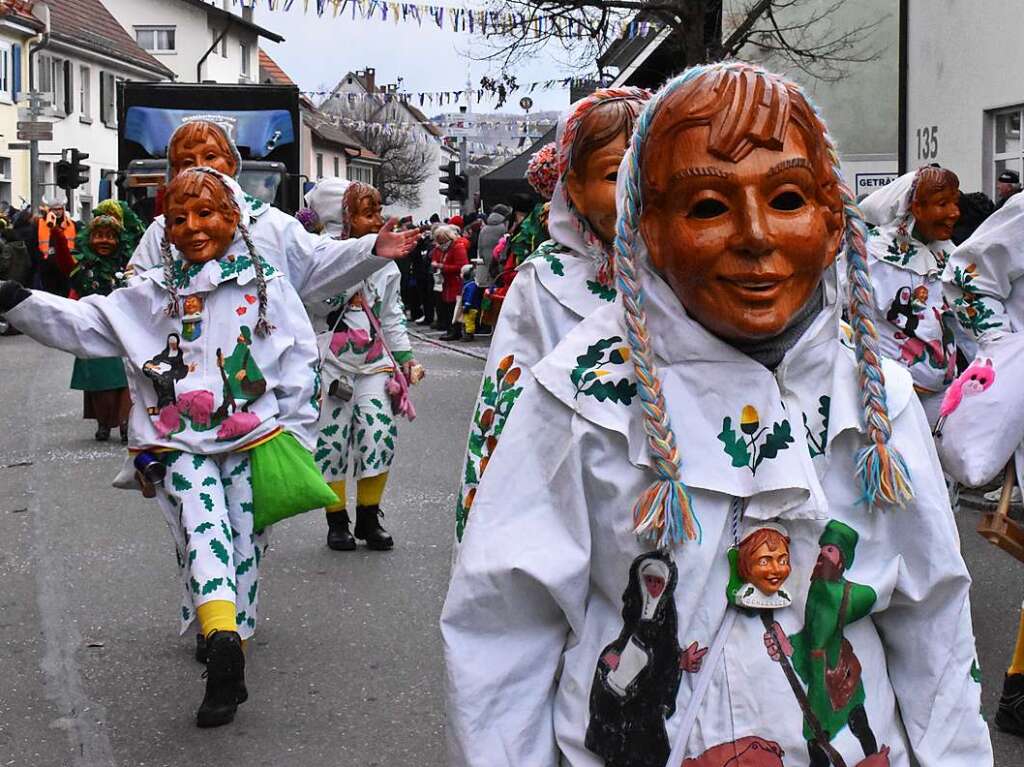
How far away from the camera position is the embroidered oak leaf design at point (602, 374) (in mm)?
2438

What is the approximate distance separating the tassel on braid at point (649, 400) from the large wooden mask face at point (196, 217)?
11.3 feet

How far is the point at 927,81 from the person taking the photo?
736 inches

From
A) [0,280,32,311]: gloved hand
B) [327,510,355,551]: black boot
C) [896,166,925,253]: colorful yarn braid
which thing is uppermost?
[896,166,925,253]: colorful yarn braid

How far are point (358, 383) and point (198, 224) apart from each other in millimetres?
3042

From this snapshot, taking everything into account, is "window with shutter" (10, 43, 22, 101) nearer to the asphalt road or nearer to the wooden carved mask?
the asphalt road

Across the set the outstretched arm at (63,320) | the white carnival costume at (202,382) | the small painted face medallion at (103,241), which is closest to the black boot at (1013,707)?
the white carnival costume at (202,382)

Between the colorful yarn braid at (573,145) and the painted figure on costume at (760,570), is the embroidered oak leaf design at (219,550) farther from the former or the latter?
the painted figure on costume at (760,570)

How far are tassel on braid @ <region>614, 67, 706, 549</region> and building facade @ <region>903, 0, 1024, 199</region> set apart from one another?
1442cm

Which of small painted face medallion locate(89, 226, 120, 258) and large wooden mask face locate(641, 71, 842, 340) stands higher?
small painted face medallion locate(89, 226, 120, 258)

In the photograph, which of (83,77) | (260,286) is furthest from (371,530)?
(83,77)

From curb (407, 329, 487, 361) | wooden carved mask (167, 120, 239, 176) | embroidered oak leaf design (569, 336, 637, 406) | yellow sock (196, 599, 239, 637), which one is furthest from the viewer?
curb (407, 329, 487, 361)

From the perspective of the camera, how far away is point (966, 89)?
57.2 feet

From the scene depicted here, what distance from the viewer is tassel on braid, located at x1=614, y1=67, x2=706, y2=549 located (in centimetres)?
234

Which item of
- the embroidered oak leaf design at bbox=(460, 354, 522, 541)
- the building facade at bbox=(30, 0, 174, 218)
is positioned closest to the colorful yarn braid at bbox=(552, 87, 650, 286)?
Answer: the embroidered oak leaf design at bbox=(460, 354, 522, 541)
